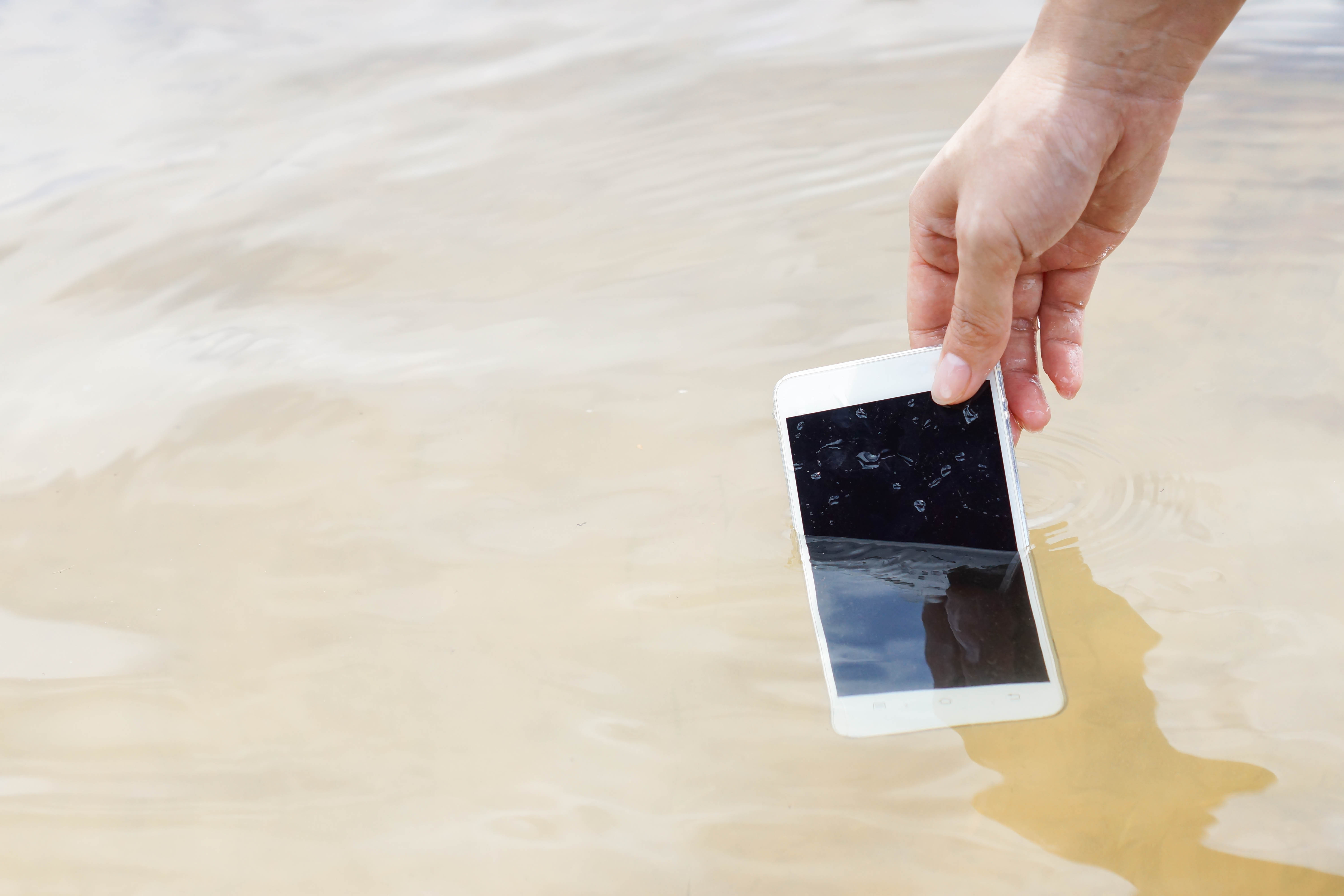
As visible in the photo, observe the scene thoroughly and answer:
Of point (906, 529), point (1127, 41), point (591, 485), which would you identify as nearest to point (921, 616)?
point (906, 529)

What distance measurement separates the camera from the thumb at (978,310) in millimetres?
1151

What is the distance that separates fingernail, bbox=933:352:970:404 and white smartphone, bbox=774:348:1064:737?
36 mm

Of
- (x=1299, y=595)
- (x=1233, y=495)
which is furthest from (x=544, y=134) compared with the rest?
(x=1299, y=595)

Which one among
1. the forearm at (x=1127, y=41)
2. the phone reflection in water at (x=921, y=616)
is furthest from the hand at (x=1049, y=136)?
the phone reflection in water at (x=921, y=616)

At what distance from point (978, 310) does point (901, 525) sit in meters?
0.30

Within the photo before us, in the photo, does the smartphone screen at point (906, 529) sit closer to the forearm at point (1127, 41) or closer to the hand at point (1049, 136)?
the hand at point (1049, 136)

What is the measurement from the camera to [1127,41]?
3.78ft

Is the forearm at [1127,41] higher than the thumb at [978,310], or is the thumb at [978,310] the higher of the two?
the forearm at [1127,41]

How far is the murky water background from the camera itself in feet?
3.75

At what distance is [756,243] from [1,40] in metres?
2.33

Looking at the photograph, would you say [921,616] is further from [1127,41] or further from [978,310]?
[1127,41]

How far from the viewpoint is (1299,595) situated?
131 centimetres

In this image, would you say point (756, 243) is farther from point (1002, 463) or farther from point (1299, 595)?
point (1299, 595)

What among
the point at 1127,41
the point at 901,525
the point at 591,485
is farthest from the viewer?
the point at 591,485
